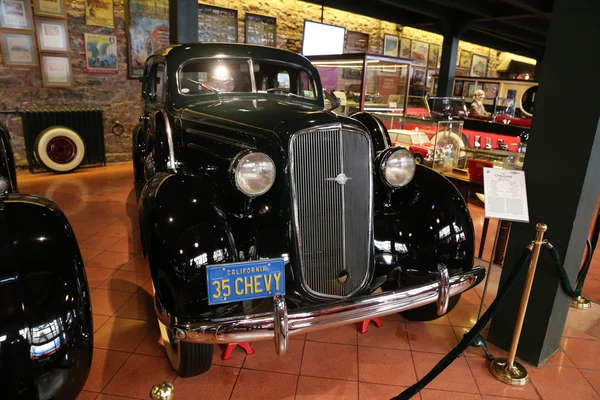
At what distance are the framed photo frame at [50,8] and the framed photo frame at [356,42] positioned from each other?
20.7 ft

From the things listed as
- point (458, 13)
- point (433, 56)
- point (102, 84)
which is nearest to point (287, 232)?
point (102, 84)

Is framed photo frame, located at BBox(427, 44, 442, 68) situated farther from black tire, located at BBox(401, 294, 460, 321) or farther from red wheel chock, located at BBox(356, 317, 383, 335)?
red wheel chock, located at BBox(356, 317, 383, 335)

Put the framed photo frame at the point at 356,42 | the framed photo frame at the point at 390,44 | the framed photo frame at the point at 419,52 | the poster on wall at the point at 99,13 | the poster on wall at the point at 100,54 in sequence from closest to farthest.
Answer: the poster on wall at the point at 99,13
the poster on wall at the point at 100,54
the framed photo frame at the point at 356,42
the framed photo frame at the point at 390,44
the framed photo frame at the point at 419,52

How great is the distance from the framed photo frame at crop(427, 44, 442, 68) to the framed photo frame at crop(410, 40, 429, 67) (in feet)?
0.54

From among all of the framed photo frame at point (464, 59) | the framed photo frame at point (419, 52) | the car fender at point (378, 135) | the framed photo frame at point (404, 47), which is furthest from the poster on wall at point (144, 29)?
the framed photo frame at point (464, 59)

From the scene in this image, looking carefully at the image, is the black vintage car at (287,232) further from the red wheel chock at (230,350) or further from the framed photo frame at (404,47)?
the framed photo frame at (404,47)

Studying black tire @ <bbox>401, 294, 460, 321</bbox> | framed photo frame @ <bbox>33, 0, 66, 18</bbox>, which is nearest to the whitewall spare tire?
framed photo frame @ <bbox>33, 0, 66, 18</bbox>

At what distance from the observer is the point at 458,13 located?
32.6 feet

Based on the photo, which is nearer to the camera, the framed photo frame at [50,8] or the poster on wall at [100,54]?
the framed photo frame at [50,8]

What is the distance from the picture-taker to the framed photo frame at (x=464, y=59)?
14375 millimetres

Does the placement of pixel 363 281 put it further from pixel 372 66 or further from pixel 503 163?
pixel 372 66

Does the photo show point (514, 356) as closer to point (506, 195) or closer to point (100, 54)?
point (506, 195)

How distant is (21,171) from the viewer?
6.21m

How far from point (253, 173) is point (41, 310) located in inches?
36.5
